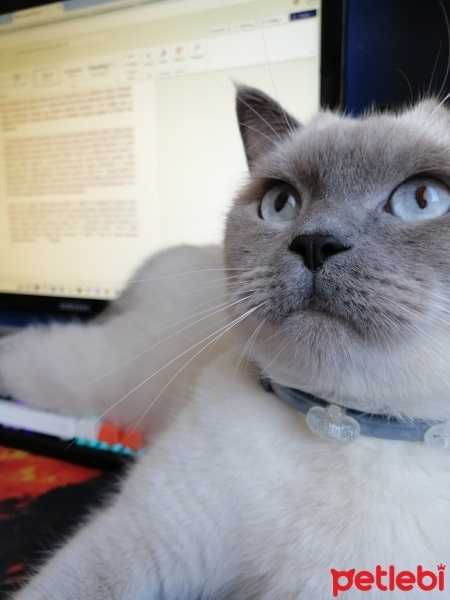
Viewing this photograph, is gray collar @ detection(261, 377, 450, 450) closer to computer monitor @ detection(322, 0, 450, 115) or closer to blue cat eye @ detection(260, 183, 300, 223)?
blue cat eye @ detection(260, 183, 300, 223)

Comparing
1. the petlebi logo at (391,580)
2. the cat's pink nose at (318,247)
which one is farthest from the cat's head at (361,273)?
the petlebi logo at (391,580)

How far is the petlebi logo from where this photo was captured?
40cm

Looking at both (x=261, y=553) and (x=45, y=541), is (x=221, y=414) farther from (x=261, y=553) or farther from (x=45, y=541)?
(x=45, y=541)

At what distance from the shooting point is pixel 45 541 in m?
0.60

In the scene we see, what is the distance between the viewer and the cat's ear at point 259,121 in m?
0.64

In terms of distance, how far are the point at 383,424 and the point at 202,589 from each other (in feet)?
Result: 0.89

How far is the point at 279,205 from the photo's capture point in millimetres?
539

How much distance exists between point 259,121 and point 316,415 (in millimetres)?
416

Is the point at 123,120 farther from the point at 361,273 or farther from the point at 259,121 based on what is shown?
the point at 361,273

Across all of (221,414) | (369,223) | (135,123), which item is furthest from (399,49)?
(221,414)

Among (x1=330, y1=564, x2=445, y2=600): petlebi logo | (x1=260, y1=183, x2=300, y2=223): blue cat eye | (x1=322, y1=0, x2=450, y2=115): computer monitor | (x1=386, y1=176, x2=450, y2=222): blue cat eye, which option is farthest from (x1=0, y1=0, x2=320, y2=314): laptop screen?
(x1=330, y1=564, x2=445, y2=600): petlebi logo

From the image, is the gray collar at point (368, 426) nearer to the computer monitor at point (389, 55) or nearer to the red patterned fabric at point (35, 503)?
the red patterned fabric at point (35, 503)

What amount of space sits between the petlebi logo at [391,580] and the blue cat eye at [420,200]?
30 centimetres

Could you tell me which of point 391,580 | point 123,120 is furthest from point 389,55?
point 391,580
